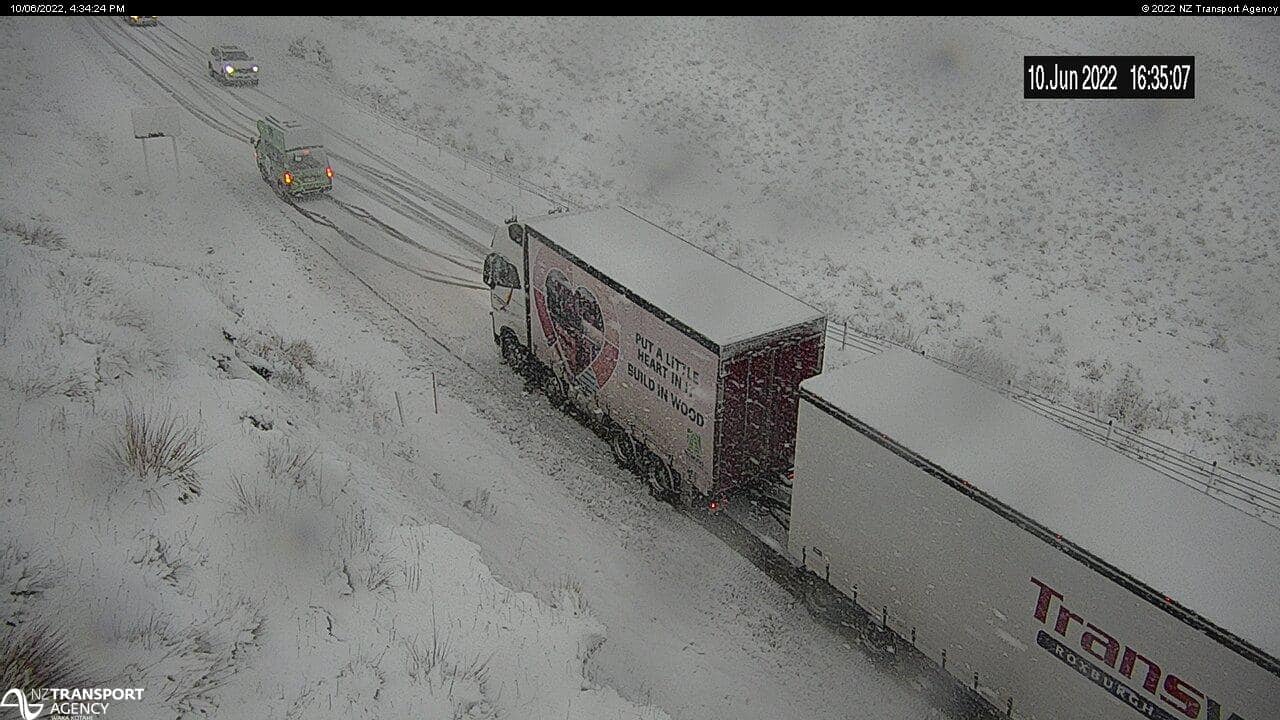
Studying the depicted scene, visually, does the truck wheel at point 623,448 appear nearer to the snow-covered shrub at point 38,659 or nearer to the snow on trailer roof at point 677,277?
the snow on trailer roof at point 677,277

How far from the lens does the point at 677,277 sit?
574 inches

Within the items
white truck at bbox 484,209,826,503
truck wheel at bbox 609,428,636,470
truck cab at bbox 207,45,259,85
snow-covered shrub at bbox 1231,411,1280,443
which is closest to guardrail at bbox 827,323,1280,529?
snow-covered shrub at bbox 1231,411,1280,443

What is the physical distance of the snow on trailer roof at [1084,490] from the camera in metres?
8.01

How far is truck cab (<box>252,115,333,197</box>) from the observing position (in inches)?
1008

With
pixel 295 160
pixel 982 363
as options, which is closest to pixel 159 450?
pixel 982 363

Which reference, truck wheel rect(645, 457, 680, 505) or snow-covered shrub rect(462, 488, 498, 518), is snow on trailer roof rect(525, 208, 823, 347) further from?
snow-covered shrub rect(462, 488, 498, 518)

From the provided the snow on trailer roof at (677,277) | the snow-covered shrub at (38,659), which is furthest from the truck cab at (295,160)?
the snow-covered shrub at (38,659)

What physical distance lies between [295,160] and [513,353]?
12010mm

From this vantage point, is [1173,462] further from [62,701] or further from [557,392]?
[62,701]

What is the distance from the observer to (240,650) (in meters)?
7.71

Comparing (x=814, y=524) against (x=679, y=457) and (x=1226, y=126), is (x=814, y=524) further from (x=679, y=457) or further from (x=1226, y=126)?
(x=1226, y=126)

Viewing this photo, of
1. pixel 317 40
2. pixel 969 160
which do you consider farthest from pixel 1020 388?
pixel 317 40

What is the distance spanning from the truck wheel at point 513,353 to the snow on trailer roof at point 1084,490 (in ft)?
27.5

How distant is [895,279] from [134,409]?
753 inches
